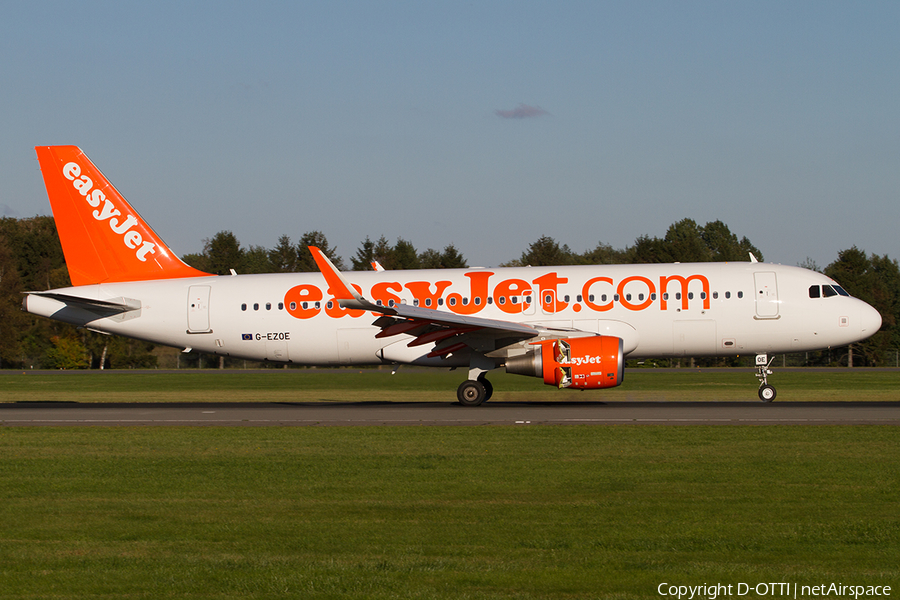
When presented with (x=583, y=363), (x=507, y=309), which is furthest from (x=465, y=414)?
(x=507, y=309)

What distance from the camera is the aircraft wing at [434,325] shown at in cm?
2411

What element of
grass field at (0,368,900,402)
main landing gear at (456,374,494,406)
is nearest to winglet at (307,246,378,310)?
main landing gear at (456,374,494,406)

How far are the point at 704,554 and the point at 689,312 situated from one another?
61.1 feet

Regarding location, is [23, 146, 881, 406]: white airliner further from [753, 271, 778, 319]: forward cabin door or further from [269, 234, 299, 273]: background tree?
[269, 234, 299, 273]: background tree

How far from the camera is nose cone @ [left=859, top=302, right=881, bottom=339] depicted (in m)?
26.5

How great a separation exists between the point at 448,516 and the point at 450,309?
1722 centimetres

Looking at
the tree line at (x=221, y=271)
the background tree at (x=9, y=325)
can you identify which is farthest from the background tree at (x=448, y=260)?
the background tree at (x=9, y=325)

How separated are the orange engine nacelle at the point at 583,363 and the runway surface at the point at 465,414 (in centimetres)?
81

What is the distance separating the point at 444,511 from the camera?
10.6 m

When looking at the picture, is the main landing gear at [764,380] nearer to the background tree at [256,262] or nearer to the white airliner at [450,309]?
the white airliner at [450,309]

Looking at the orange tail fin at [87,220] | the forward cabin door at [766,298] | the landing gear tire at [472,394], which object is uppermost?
the orange tail fin at [87,220]

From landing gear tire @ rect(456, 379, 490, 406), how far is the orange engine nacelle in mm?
2493

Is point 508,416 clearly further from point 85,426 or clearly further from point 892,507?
point 892,507

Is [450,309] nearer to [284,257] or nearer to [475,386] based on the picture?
[475,386]
